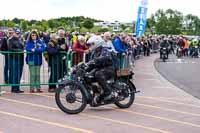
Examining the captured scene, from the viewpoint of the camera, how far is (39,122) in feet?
30.1

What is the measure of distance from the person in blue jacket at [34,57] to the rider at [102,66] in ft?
8.54

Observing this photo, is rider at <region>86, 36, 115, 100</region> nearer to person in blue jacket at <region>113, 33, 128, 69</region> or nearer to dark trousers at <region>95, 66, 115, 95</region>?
dark trousers at <region>95, 66, 115, 95</region>

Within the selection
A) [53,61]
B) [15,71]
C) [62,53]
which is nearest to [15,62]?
[15,71]

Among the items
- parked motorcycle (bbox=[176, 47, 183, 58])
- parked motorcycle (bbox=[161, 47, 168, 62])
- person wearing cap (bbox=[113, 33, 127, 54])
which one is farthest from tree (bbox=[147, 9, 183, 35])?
person wearing cap (bbox=[113, 33, 127, 54])

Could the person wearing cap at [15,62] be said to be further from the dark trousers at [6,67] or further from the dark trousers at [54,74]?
the dark trousers at [54,74]

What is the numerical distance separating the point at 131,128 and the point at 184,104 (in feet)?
10.9

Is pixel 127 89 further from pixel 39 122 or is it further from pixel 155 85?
pixel 155 85

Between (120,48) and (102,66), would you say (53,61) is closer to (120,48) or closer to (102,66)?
(102,66)

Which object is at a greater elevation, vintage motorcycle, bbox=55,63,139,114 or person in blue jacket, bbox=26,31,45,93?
person in blue jacket, bbox=26,31,45,93

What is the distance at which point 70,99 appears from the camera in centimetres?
1020

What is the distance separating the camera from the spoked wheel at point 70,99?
1016 centimetres

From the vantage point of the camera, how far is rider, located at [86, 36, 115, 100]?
34.2 ft

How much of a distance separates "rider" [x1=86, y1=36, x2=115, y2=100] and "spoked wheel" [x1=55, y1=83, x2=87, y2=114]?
0.46 metres

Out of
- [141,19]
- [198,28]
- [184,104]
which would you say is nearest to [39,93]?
[184,104]
